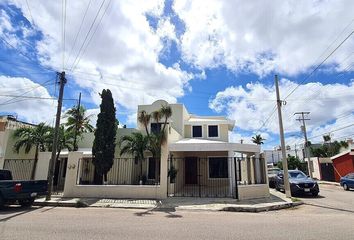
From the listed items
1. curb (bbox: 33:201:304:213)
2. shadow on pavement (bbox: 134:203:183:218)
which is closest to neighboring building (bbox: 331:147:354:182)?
curb (bbox: 33:201:304:213)

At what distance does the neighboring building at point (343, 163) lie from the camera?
3015cm

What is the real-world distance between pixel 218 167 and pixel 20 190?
48.9ft

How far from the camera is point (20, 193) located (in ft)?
38.2

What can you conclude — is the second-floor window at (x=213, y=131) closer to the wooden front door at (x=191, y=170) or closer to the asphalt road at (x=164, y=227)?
the wooden front door at (x=191, y=170)

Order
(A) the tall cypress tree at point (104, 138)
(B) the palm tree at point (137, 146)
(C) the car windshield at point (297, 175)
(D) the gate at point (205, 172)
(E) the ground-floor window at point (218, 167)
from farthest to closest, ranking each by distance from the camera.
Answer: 1. (E) the ground-floor window at point (218, 167)
2. (D) the gate at point (205, 172)
3. (C) the car windshield at point (297, 175)
4. (B) the palm tree at point (137, 146)
5. (A) the tall cypress tree at point (104, 138)

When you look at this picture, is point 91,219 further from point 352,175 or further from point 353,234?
point 352,175

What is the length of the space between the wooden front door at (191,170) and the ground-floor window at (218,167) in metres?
1.26

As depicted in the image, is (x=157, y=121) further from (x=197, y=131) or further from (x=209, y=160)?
(x=197, y=131)

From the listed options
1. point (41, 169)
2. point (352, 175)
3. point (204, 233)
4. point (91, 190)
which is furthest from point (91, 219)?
point (352, 175)

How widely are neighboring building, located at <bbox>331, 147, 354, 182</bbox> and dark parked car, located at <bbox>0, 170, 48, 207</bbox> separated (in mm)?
30990

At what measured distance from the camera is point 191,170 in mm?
22781

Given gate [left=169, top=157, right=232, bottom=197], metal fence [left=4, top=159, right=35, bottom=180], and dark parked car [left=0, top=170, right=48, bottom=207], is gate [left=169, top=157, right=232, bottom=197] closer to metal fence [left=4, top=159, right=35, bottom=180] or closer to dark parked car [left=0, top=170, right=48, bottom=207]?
metal fence [left=4, top=159, right=35, bottom=180]

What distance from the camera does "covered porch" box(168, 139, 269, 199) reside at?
1596 centimetres

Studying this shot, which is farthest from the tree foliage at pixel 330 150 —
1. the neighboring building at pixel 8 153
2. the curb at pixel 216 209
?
the neighboring building at pixel 8 153
